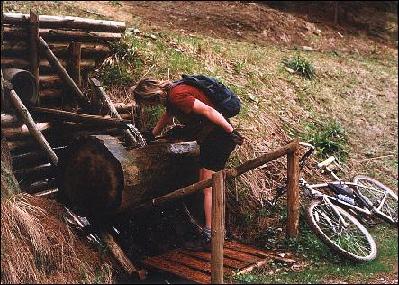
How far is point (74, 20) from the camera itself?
8.27 meters

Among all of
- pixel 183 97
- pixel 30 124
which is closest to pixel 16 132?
pixel 30 124

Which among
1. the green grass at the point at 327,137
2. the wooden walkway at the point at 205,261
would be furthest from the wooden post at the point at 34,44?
the green grass at the point at 327,137

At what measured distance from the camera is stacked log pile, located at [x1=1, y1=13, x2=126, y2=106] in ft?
25.0

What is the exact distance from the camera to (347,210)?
25.7 feet

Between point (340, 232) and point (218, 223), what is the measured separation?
7.34 feet

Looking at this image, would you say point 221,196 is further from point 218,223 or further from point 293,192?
point 293,192

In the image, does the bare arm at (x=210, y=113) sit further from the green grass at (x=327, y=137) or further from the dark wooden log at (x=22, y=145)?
the green grass at (x=327, y=137)

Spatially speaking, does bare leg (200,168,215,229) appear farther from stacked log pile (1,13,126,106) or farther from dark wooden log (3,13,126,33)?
dark wooden log (3,13,126,33)

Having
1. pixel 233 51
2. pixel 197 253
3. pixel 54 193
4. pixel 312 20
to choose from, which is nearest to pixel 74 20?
pixel 54 193

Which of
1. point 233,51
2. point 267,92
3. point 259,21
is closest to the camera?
point 267,92

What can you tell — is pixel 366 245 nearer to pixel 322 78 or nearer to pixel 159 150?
pixel 159 150

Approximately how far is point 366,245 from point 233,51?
20.9ft

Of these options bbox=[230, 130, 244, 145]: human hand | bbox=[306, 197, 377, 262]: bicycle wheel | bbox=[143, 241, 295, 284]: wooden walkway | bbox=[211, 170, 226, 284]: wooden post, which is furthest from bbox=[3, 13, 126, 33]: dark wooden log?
bbox=[306, 197, 377, 262]: bicycle wheel

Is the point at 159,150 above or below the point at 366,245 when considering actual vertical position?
above
